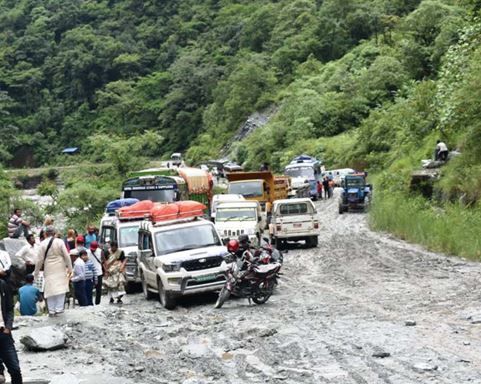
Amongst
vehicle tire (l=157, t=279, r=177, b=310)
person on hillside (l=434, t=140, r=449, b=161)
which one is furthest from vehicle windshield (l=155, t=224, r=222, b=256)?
person on hillside (l=434, t=140, r=449, b=161)

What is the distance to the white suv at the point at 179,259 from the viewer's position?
17.3 metres

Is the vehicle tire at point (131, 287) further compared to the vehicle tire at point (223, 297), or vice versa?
the vehicle tire at point (131, 287)

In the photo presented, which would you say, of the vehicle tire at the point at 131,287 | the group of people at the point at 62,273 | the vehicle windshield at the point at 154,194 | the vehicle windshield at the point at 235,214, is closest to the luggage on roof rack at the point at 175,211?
the group of people at the point at 62,273

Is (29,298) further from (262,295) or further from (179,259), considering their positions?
(262,295)

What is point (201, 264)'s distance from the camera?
57.3 ft

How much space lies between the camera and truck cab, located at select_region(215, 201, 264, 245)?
26.8 meters

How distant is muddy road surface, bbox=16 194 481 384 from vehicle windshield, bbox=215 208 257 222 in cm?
720

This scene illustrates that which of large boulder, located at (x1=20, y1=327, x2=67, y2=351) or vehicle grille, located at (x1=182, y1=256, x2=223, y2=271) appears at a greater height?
vehicle grille, located at (x1=182, y1=256, x2=223, y2=271)

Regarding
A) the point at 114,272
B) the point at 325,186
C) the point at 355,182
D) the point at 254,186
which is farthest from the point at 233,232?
the point at 325,186

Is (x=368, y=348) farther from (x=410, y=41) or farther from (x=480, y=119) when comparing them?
(x=410, y=41)

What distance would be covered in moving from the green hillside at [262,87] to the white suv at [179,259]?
829cm

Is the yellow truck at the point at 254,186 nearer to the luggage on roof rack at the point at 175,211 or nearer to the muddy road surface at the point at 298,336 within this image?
the luggage on roof rack at the point at 175,211

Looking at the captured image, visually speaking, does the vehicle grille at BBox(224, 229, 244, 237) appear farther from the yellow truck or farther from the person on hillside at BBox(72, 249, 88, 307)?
the person on hillside at BBox(72, 249, 88, 307)

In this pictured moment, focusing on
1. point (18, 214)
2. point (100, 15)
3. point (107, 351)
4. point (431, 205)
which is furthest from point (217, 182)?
point (100, 15)
